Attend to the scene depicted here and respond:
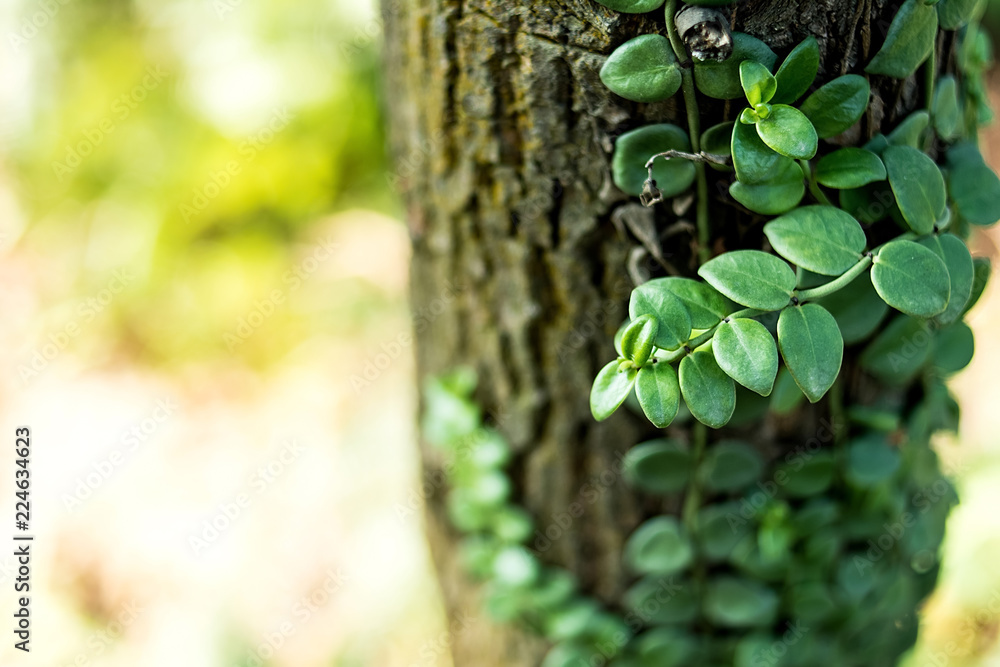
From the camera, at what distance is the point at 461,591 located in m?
1.00

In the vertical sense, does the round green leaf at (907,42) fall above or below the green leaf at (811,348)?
above

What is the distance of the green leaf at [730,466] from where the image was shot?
0.69m

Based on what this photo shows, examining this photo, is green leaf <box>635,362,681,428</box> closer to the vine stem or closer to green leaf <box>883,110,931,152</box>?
the vine stem

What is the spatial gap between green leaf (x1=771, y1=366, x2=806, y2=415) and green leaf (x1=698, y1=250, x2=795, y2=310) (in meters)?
0.14

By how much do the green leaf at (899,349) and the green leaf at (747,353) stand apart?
0.70 feet

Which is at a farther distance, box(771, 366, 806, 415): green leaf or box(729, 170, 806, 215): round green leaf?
box(771, 366, 806, 415): green leaf

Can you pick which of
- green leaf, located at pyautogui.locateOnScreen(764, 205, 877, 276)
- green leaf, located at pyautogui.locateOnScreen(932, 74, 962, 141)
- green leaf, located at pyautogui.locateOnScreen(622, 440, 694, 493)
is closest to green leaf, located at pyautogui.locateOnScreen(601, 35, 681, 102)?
green leaf, located at pyautogui.locateOnScreen(764, 205, 877, 276)

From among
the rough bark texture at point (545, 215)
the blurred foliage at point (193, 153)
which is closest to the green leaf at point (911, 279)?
the rough bark texture at point (545, 215)

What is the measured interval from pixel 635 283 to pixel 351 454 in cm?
122

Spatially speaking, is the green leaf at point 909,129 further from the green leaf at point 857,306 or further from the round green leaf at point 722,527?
the round green leaf at point 722,527

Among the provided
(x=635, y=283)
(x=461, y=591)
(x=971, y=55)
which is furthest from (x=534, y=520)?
(x=971, y=55)

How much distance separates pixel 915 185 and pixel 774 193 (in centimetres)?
10

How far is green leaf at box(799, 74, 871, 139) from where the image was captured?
0.48 m

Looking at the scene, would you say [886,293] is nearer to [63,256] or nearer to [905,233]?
[905,233]
